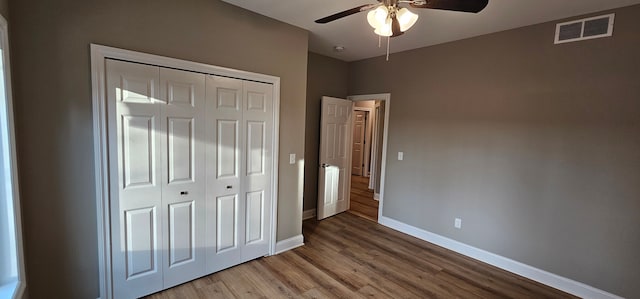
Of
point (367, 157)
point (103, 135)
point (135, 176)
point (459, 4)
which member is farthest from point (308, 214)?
point (367, 157)

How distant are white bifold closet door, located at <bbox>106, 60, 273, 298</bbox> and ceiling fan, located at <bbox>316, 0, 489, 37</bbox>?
1388mm

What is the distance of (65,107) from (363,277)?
2.81 meters

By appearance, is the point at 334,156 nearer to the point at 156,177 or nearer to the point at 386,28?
the point at 156,177

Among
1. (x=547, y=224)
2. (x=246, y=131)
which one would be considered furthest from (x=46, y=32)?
(x=547, y=224)

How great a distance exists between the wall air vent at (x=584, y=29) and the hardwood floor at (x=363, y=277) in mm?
2401

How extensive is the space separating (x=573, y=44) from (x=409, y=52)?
171cm

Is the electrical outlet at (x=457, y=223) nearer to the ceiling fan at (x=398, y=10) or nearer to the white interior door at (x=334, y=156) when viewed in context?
the white interior door at (x=334, y=156)

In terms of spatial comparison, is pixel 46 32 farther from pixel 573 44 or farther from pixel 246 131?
pixel 573 44

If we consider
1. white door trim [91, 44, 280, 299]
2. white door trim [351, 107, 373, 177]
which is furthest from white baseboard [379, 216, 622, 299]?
white door trim [351, 107, 373, 177]

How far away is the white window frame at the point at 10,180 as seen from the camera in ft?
4.78

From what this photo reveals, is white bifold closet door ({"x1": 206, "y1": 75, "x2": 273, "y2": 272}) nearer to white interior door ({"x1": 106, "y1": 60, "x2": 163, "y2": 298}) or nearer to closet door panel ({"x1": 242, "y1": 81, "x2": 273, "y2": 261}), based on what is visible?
closet door panel ({"x1": 242, "y1": 81, "x2": 273, "y2": 261})

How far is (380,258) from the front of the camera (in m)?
3.07

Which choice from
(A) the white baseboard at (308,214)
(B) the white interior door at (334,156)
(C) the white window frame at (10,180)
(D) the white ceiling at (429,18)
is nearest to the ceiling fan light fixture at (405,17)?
(D) the white ceiling at (429,18)

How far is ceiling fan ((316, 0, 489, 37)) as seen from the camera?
1.49m
